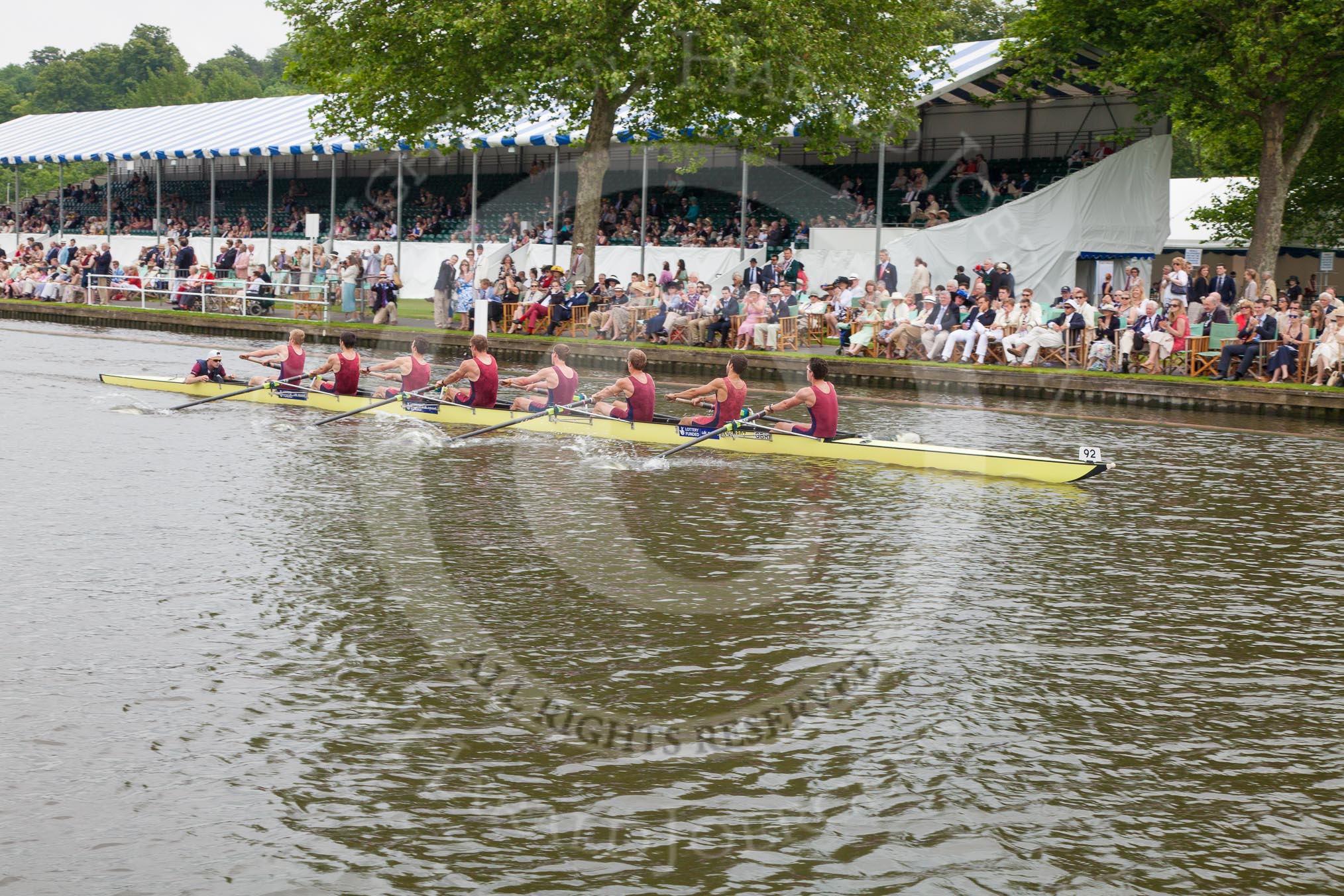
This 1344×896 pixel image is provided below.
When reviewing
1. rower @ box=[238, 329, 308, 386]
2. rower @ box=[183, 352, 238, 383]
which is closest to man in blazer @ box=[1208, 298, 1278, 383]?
rower @ box=[238, 329, 308, 386]

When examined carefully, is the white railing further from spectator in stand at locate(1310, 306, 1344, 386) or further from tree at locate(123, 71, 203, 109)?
tree at locate(123, 71, 203, 109)

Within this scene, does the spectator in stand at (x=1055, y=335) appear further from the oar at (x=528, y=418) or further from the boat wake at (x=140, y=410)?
the boat wake at (x=140, y=410)

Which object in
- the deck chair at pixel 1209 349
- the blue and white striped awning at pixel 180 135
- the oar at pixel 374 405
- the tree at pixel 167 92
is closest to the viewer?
the oar at pixel 374 405

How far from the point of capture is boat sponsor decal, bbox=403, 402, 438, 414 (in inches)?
715

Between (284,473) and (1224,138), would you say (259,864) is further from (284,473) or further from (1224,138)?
(1224,138)

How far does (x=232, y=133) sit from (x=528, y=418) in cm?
3499

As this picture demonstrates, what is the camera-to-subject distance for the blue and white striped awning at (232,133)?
111 ft

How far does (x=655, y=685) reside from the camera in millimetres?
7758

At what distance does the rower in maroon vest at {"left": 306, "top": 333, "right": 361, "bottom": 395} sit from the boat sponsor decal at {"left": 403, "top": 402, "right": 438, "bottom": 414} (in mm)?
969

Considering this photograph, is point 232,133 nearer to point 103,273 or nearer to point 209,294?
point 103,273

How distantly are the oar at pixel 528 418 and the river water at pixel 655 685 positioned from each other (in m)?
2.82

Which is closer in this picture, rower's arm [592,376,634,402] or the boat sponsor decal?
rower's arm [592,376,634,402]

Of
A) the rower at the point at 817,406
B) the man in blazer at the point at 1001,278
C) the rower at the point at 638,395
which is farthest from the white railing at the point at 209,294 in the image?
the rower at the point at 817,406

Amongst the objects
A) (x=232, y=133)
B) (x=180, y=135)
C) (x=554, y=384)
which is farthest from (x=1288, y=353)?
(x=180, y=135)
